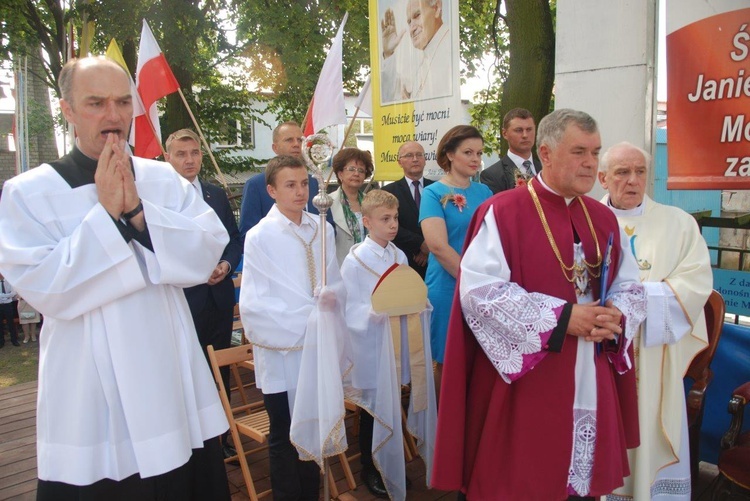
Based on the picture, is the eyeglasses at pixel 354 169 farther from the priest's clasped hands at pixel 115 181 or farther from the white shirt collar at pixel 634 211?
the priest's clasped hands at pixel 115 181

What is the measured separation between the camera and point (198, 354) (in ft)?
7.12

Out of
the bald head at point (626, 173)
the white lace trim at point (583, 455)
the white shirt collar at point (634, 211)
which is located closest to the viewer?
the white lace trim at point (583, 455)

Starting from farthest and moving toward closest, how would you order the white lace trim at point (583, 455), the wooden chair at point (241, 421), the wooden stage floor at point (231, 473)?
the wooden stage floor at point (231, 473)
the wooden chair at point (241, 421)
the white lace trim at point (583, 455)

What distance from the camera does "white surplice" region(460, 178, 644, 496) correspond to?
87.4 inches

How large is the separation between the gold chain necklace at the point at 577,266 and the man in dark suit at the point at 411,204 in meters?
1.91

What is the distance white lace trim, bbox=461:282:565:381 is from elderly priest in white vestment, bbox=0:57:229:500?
105 cm

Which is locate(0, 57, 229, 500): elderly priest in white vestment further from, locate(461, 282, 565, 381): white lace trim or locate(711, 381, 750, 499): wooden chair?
locate(711, 381, 750, 499): wooden chair

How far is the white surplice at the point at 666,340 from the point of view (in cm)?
282

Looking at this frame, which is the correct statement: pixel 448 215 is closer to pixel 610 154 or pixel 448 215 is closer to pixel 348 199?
pixel 610 154

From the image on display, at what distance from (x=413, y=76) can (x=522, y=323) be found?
335 centimetres

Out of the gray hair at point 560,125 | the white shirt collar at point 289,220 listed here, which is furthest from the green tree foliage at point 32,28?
the gray hair at point 560,125

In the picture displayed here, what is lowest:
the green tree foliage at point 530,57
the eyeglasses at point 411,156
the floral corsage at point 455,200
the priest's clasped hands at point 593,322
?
the priest's clasped hands at point 593,322

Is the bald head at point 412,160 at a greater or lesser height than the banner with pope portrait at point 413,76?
lesser

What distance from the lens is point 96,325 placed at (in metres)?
1.92
